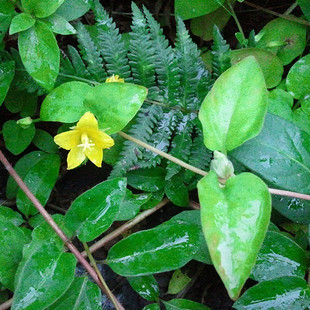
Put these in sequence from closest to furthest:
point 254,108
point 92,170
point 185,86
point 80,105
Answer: point 254,108
point 80,105
point 185,86
point 92,170

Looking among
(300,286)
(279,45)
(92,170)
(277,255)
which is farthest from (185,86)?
(300,286)

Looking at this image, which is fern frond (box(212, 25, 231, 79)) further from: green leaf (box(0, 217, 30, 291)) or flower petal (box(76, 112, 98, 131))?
green leaf (box(0, 217, 30, 291))

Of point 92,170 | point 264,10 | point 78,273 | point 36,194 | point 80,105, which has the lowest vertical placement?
point 78,273

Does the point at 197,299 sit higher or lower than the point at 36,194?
lower

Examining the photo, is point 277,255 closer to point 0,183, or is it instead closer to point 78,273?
point 78,273

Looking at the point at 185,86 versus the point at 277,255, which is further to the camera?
the point at 185,86

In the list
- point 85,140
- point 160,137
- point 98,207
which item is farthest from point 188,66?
point 98,207

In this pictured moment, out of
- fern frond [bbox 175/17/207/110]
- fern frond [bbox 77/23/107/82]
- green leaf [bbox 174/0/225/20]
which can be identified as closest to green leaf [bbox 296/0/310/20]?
green leaf [bbox 174/0/225/20]
